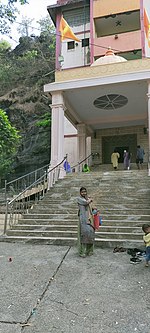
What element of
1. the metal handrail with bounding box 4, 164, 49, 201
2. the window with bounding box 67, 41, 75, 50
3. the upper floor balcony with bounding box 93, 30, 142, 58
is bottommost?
the metal handrail with bounding box 4, 164, 49, 201

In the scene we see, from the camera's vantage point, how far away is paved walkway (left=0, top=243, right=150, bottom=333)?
9.02 ft

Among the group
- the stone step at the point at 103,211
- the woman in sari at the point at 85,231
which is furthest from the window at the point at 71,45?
the woman in sari at the point at 85,231

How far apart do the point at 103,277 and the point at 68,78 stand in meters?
10.8

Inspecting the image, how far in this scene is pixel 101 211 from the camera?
7.77 m

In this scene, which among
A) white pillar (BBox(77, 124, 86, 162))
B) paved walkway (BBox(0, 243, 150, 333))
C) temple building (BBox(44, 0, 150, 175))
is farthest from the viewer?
white pillar (BBox(77, 124, 86, 162))

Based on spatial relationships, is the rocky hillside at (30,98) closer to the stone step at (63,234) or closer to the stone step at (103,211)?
the stone step at (103,211)

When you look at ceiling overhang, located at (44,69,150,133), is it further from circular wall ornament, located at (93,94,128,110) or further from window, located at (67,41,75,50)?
window, located at (67,41,75,50)

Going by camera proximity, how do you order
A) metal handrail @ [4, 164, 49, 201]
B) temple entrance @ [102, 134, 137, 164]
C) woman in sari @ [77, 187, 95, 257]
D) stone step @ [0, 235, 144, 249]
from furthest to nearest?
temple entrance @ [102, 134, 137, 164] < metal handrail @ [4, 164, 49, 201] < stone step @ [0, 235, 144, 249] < woman in sari @ [77, 187, 95, 257]

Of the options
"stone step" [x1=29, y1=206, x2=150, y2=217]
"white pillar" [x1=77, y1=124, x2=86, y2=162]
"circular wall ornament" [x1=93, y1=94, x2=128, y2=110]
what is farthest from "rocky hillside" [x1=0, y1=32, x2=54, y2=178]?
"stone step" [x1=29, y1=206, x2=150, y2=217]

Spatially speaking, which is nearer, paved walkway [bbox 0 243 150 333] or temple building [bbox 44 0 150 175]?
paved walkway [bbox 0 243 150 333]

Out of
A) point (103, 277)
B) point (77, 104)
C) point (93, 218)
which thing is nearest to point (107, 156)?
point (77, 104)

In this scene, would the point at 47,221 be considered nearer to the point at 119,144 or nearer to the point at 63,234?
the point at 63,234

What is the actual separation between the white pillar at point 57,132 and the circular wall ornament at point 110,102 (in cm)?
248

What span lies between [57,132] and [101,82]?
3075 millimetres
